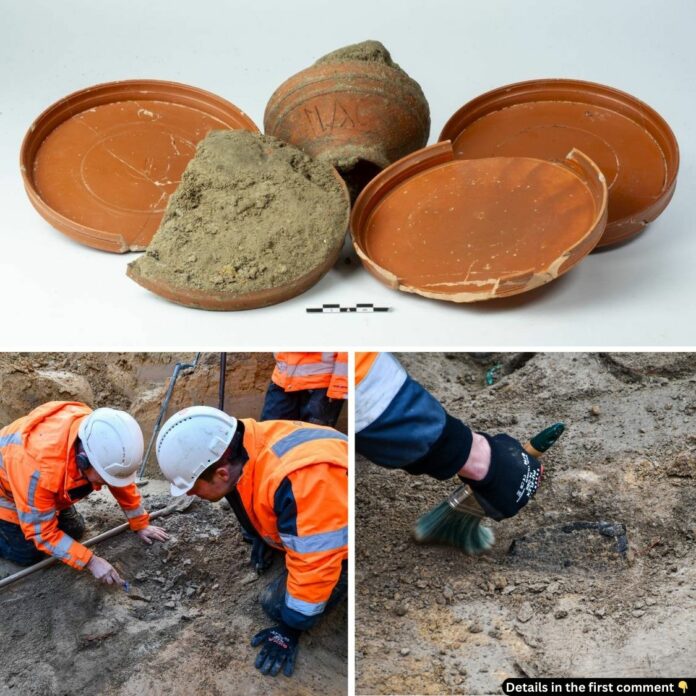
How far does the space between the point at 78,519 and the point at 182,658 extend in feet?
2.77

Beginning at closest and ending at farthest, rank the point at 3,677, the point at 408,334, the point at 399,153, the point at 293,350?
1. the point at 3,677
2. the point at 293,350
3. the point at 408,334
4. the point at 399,153

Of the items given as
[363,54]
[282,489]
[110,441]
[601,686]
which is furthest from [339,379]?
[363,54]

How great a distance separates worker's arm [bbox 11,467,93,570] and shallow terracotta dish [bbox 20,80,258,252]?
111 cm

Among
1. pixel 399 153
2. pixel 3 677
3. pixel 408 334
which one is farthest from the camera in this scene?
pixel 399 153

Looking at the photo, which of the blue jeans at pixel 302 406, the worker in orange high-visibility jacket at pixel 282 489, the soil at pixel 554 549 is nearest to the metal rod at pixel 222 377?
the blue jeans at pixel 302 406

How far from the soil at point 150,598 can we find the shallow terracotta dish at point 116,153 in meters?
0.75

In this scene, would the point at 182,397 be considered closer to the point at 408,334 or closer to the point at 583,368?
the point at 408,334

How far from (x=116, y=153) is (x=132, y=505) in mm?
1695

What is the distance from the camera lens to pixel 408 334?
4035 mm

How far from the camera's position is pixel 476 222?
4.22 m

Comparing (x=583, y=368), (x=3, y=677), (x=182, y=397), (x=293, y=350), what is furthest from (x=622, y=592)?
(x=3, y=677)

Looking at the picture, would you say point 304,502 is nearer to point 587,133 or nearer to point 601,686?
point 601,686

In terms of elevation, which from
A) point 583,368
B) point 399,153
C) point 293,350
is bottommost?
point 583,368

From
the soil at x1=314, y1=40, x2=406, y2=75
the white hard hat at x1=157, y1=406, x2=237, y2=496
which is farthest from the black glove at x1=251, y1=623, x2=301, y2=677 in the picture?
the soil at x1=314, y1=40, x2=406, y2=75
